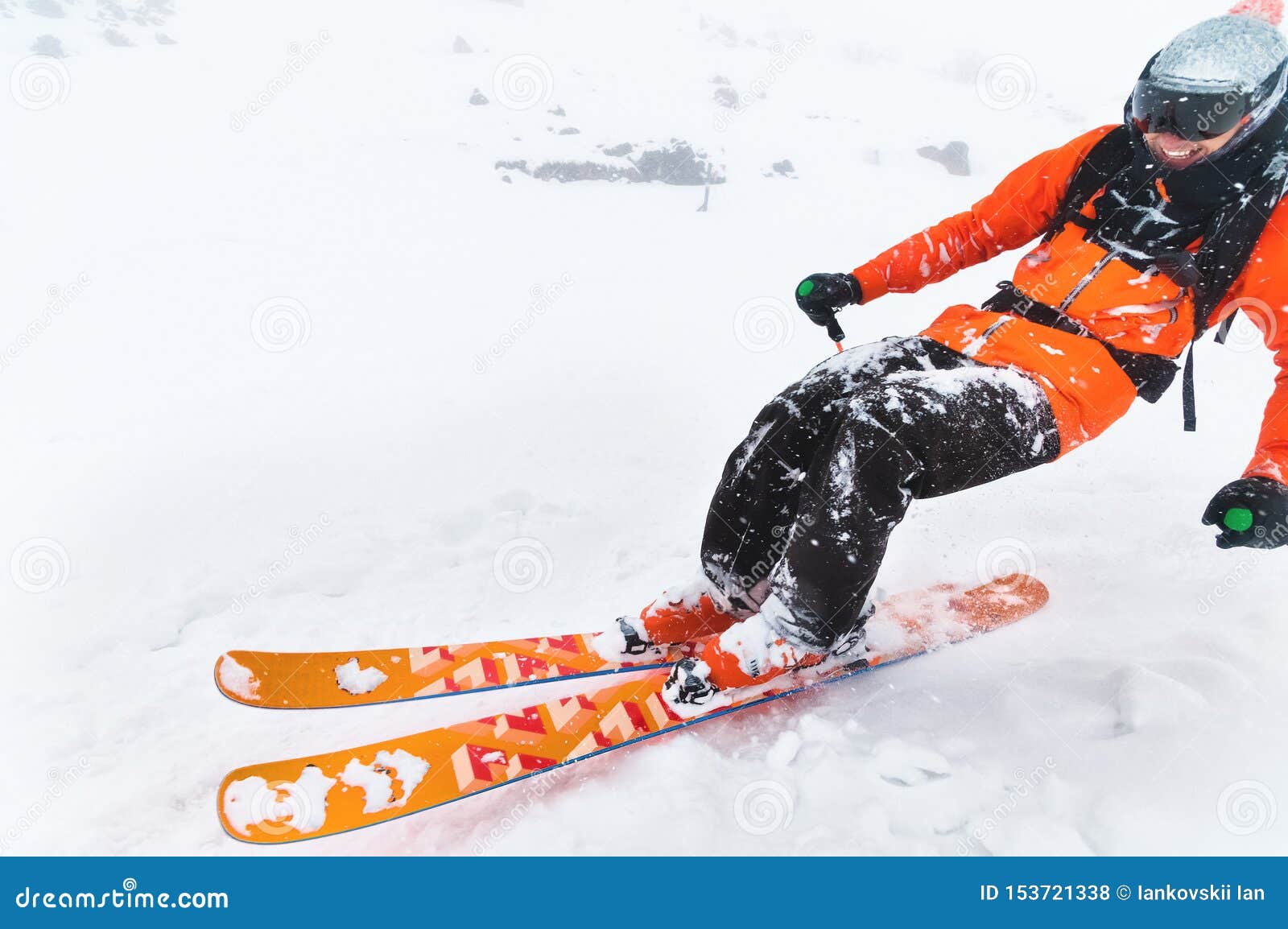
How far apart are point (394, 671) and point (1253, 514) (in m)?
2.21

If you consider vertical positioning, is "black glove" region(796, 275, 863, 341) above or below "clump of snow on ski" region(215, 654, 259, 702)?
above

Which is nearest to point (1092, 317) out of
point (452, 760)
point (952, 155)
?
point (452, 760)

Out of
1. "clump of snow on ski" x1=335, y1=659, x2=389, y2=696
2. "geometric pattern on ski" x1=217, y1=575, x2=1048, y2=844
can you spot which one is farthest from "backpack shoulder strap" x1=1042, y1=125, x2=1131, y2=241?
"clump of snow on ski" x1=335, y1=659, x2=389, y2=696

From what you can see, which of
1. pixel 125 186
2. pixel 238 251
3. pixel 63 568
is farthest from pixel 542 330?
pixel 125 186

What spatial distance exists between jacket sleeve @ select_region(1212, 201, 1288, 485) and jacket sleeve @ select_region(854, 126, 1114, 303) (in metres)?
0.53

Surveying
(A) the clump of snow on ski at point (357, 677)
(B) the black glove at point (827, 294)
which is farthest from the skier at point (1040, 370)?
(A) the clump of snow on ski at point (357, 677)

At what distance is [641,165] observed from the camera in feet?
47.7

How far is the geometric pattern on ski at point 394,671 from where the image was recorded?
2.05 m

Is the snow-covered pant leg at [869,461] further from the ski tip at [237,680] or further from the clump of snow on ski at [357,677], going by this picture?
the ski tip at [237,680]

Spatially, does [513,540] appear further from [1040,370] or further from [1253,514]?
[1253,514]

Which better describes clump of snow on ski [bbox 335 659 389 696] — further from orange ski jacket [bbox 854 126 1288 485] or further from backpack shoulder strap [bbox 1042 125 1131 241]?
backpack shoulder strap [bbox 1042 125 1131 241]

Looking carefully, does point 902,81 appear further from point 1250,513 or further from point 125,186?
point 1250,513

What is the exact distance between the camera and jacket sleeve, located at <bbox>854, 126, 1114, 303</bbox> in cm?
217

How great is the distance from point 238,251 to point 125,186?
4.61m
